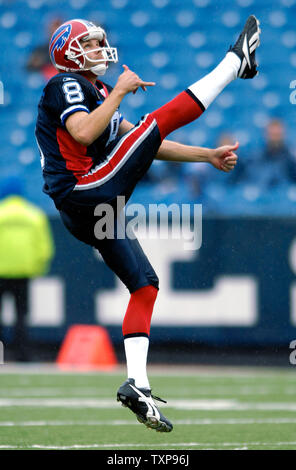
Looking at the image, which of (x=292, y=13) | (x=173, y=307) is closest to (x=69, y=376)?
(x=173, y=307)

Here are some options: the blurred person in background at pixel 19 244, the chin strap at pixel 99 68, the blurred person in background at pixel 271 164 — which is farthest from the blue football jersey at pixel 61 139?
the blurred person in background at pixel 271 164

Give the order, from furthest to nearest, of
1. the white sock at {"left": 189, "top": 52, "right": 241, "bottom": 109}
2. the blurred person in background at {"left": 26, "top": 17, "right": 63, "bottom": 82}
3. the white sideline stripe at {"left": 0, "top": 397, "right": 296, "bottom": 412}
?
the blurred person in background at {"left": 26, "top": 17, "right": 63, "bottom": 82}
the white sideline stripe at {"left": 0, "top": 397, "right": 296, "bottom": 412}
the white sock at {"left": 189, "top": 52, "right": 241, "bottom": 109}

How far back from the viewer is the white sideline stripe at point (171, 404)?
6180mm

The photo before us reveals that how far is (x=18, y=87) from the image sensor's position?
11.0m

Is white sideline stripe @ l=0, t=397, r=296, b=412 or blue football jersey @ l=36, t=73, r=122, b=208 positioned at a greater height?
blue football jersey @ l=36, t=73, r=122, b=208

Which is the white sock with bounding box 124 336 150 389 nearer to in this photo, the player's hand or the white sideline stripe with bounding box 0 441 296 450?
the white sideline stripe with bounding box 0 441 296 450

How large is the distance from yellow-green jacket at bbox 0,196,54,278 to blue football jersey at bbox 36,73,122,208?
448 cm

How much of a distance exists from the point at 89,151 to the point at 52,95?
30 centimetres

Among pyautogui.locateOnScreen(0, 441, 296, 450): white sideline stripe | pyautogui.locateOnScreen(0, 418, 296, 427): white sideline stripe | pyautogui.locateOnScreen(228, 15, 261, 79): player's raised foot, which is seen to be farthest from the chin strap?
pyautogui.locateOnScreen(0, 418, 296, 427): white sideline stripe

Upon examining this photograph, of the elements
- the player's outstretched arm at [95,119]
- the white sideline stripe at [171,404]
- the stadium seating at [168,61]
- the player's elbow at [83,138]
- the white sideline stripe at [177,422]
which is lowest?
the white sideline stripe at [177,422]

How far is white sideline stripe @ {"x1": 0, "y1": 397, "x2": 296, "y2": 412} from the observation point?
6.18 meters

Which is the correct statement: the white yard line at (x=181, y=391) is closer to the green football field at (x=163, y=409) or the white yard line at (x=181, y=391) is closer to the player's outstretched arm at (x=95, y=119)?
the green football field at (x=163, y=409)

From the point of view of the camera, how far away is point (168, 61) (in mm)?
11070

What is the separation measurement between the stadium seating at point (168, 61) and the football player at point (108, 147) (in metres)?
5.53
